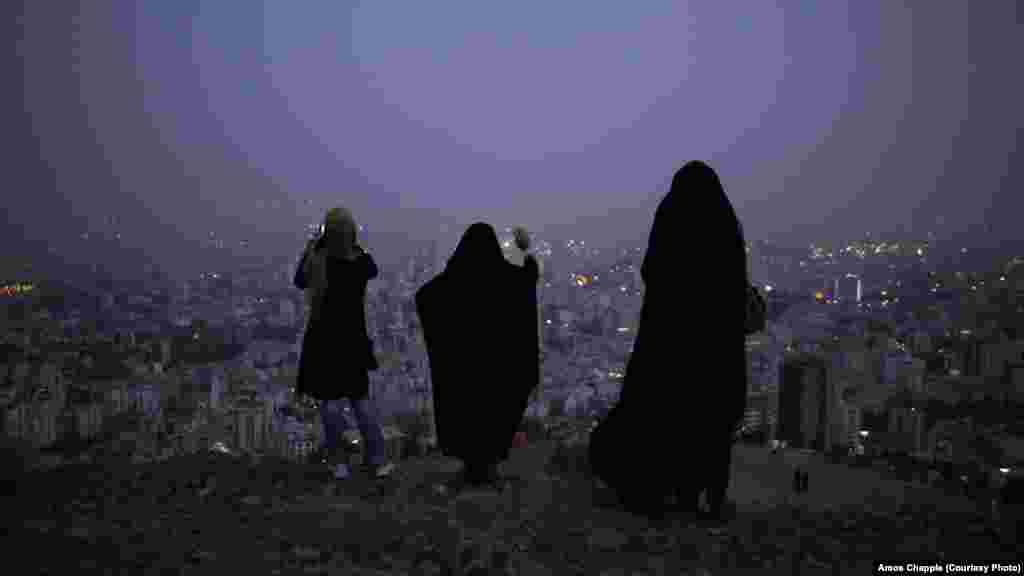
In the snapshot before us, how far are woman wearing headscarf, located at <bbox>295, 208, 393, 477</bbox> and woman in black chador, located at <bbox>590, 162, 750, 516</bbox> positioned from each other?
185 centimetres

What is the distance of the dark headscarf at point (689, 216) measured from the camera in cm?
362

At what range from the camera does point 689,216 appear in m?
3.64

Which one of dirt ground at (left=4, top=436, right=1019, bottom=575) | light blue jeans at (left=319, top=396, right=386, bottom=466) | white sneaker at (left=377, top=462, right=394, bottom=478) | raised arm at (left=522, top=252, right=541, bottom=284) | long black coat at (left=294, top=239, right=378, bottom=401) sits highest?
raised arm at (left=522, top=252, right=541, bottom=284)

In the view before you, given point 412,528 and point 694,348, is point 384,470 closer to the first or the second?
point 412,528

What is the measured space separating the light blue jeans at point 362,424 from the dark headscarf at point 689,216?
2.04m

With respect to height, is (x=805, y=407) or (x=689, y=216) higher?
(x=689, y=216)

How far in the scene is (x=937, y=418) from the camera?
11969 mm

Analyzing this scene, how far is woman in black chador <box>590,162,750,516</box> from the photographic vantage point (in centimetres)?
360

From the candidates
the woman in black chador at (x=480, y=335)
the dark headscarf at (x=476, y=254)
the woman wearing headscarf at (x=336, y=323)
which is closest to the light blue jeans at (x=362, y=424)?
the woman wearing headscarf at (x=336, y=323)

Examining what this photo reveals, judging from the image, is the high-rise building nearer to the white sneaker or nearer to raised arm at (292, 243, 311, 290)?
the white sneaker

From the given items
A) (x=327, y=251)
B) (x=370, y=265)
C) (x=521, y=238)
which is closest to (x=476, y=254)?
(x=521, y=238)

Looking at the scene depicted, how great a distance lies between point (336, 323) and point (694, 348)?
88.6 inches

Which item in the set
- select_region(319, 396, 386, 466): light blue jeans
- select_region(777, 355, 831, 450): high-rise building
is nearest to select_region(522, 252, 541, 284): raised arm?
select_region(319, 396, 386, 466): light blue jeans

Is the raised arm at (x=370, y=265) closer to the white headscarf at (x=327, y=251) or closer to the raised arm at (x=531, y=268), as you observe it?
the white headscarf at (x=327, y=251)
